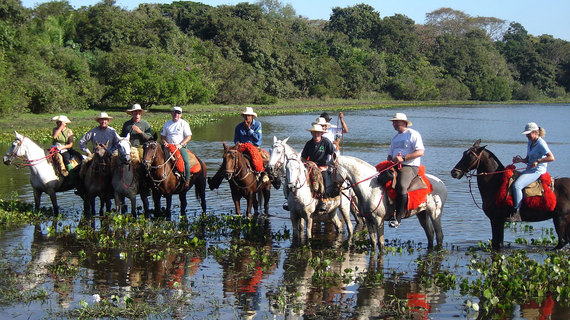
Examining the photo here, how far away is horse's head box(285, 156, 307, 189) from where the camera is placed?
11227 millimetres

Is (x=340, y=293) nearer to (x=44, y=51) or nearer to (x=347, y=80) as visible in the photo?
(x=44, y=51)

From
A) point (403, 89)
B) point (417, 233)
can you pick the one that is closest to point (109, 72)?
point (417, 233)

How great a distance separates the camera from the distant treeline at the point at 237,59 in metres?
45.6

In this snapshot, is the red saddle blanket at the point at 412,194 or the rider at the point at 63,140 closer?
the red saddle blanket at the point at 412,194

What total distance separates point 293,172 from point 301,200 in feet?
2.30

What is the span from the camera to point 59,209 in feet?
52.0

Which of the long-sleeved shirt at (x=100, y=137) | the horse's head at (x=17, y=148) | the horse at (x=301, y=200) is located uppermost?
the long-sleeved shirt at (x=100, y=137)

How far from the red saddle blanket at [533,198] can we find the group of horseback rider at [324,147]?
5.2 inches

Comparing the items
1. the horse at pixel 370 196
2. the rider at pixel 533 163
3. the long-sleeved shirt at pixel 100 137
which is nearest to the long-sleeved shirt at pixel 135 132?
the long-sleeved shirt at pixel 100 137

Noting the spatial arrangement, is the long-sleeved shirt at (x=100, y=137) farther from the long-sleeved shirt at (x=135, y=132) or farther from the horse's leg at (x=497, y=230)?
the horse's leg at (x=497, y=230)

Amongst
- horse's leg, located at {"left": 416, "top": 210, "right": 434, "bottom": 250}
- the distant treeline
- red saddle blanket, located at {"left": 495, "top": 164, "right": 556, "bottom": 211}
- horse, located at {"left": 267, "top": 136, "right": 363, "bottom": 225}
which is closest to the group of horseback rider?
red saddle blanket, located at {"left": 495, "top": 164, "right": 556, "bottom": 211}

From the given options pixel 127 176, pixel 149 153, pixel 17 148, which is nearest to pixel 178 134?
pixel 149 153

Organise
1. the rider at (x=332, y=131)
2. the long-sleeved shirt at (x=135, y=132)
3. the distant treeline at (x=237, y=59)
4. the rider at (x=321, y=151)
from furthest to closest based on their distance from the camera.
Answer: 1. the distant treeline at (x=237, y=59)
2. the rider at (x=332, y=131)
3. the long-sleeved shirt at (x=135, y=132)
4. the rider at (x=321, y=151)

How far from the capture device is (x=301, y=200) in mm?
11711
